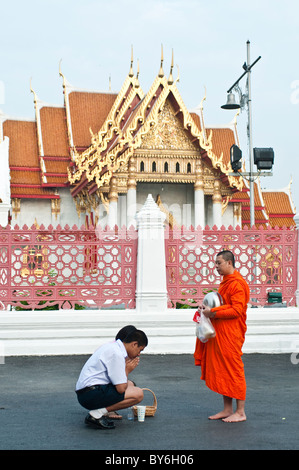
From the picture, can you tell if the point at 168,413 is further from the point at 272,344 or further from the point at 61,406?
the point at 272,344

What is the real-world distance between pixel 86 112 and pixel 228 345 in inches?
821

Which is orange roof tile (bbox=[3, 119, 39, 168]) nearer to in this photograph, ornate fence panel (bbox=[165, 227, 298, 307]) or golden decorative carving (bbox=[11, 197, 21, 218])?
golden decorative carving (bbox=[11, 197, 21, 218])

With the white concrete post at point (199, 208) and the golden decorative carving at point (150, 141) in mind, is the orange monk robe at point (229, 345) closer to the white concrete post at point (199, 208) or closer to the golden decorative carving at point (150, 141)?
the golden decorative carving at point (150, 141)

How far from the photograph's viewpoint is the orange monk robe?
17.8 feet

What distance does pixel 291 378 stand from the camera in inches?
299

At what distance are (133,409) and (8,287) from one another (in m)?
4.42

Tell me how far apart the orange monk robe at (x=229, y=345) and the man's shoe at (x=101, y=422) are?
0.84m

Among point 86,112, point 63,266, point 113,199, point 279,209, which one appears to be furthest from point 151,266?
point 279,209

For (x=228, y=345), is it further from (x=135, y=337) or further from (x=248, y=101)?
(x=248, y=101)

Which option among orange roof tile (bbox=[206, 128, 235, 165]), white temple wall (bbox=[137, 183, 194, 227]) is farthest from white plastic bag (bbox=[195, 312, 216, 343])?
orange roof tile (bbox=[206, 128, 235, 165])

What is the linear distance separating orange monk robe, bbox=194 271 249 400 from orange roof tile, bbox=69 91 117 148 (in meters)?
19.3

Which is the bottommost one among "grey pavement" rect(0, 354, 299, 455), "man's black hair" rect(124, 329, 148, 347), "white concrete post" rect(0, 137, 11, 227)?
"grey pavement" rect(0, 354, 299, 455)

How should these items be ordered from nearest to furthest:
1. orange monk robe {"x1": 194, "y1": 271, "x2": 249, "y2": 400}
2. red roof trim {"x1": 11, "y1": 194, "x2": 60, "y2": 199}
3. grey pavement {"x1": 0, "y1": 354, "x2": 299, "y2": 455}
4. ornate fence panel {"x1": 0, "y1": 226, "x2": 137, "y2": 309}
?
grey pavement {"x1": 0, "y1": 354, "x2": 299, "y2": 455} → orange monk robe {"x1": 194, "y1": 271, "x2": 249, "y2": 400} → ornate fence panel {"x1": 0, "y1": 226, "x2": 137, "y2": 309} → red roof trim {"x1": 11, "y1": 194, "x2": 60, "y2": 199}

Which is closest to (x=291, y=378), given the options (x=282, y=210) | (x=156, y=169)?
(x=156, y=169)
